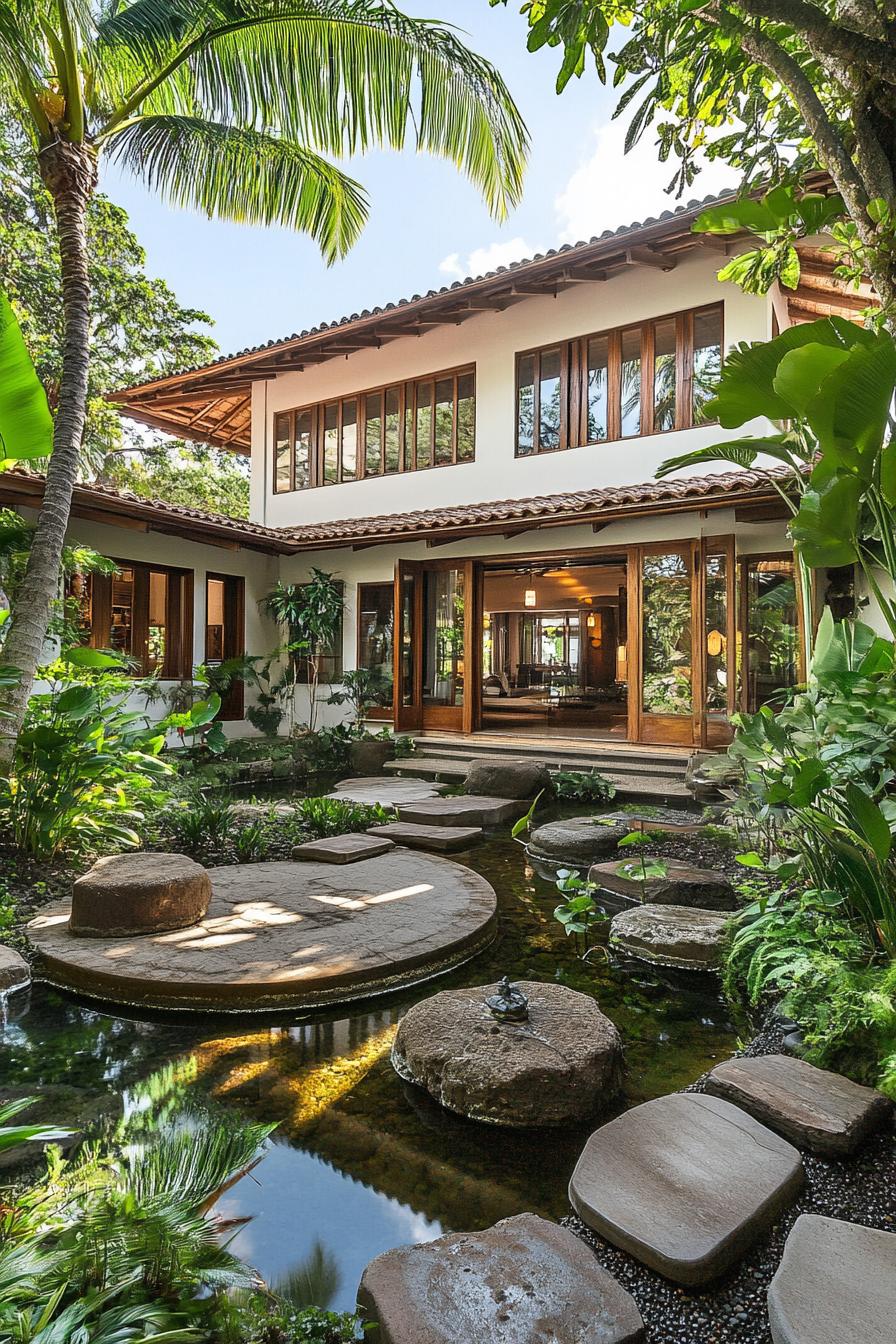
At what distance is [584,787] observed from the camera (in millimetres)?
8766

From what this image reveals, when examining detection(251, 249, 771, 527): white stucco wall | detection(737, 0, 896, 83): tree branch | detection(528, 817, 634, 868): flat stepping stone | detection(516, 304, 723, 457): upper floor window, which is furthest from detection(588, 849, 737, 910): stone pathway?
detection(516, 304, 723, 457): upper floor window

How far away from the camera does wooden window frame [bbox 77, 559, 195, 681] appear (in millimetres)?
10836

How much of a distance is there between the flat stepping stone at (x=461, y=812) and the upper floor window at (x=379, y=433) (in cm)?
678

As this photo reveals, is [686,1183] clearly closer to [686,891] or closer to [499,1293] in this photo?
[499,1293]

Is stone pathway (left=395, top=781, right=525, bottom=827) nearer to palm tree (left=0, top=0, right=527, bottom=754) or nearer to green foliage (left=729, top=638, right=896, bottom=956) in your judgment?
palm tree (left=0, top=0, right=527, bottom=754)

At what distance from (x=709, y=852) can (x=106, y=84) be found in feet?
28.8

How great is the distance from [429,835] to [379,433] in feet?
30.5

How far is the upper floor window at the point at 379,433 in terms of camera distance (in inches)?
505

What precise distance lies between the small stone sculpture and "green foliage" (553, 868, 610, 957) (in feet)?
3.11

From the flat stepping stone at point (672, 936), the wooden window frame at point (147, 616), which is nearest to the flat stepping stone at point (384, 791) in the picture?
the flat stepping stone at point (672, 936)

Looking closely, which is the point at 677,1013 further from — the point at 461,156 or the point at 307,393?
the point at 307,393

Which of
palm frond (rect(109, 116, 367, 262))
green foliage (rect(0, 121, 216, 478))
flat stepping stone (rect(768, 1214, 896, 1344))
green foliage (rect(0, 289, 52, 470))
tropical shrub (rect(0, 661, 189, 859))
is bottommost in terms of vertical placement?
flat stepping stone (rect(768, 1214, 896, 1344))

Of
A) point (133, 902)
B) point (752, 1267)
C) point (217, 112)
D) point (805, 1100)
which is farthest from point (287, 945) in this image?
point (217, 112)

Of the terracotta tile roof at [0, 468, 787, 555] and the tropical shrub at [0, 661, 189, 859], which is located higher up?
the terracotta tile roof at [0, 468, 787, 555]
